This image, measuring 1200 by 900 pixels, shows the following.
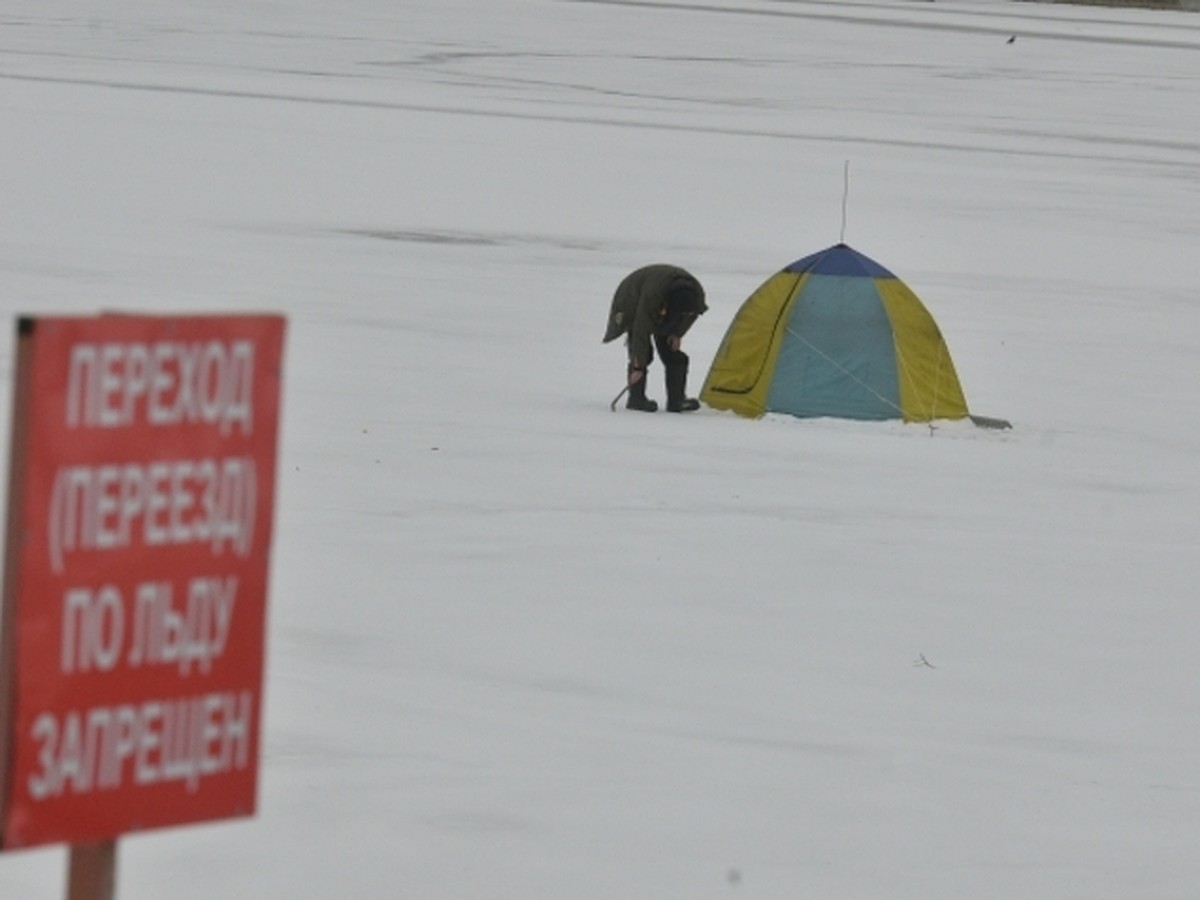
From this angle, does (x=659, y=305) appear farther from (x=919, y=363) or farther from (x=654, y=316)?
(x=919, y=363)

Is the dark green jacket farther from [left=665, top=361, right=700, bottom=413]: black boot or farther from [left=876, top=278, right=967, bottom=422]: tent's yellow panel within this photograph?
[left=876, top=278, right=967, bottom=422]: tent's yellow panel

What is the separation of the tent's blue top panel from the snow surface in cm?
80

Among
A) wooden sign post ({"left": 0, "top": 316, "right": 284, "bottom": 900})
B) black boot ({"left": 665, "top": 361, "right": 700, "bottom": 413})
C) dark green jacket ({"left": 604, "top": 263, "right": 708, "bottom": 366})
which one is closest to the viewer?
wooden sign post ({"left": 0, "top": 316, "right": 284, "bottom": 900})

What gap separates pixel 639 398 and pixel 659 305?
1.49 feet

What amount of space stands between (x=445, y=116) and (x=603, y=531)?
74.3 ft

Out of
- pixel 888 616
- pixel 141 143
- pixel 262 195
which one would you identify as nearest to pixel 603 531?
pixel 888 616

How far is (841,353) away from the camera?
12.3 m

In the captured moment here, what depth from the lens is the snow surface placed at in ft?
17.4

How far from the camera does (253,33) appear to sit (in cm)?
4466

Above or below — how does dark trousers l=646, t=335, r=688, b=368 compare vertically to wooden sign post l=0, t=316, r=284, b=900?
above

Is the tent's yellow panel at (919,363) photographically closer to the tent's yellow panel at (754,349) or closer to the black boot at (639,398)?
the tent's yellow panel at (754,349)

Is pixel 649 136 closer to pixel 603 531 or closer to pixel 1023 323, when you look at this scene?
pixel 1023 323

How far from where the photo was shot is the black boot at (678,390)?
12164 mm

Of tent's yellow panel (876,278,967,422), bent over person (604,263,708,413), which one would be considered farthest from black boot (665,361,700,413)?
tent's yellow panel (876,278,967,422)
